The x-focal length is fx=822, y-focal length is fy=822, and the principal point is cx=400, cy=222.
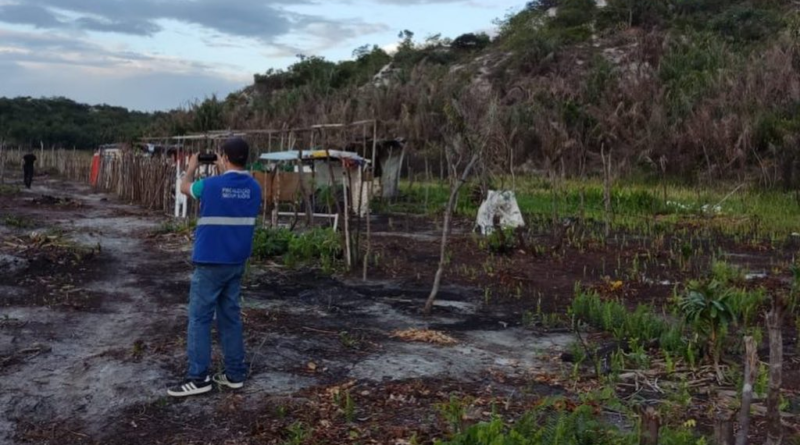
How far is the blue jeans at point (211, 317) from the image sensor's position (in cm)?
499

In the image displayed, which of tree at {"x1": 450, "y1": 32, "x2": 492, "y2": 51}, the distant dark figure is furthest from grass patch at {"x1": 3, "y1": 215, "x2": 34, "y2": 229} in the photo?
tree at {"x1": 450, "y1": 32, "x2": 492, "y2": 51}

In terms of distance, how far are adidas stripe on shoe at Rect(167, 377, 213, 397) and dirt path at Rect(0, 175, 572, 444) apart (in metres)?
0.07

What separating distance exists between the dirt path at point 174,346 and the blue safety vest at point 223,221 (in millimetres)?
857

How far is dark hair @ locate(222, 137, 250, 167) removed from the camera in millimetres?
5055

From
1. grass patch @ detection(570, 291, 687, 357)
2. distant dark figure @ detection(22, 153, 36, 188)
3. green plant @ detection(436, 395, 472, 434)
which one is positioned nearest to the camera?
green plant @ detection(436, 395, 472, 434)

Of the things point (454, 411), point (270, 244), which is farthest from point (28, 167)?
point (454, 411)

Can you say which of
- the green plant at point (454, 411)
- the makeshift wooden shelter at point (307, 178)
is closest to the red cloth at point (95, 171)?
the makeshift wooden shelter at point (307, 178)

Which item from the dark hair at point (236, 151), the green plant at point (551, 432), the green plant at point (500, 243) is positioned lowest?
the green plant at point (551, 432)

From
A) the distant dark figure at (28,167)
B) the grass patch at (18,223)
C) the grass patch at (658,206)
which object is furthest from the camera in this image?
the distant dark figure at (28,167)

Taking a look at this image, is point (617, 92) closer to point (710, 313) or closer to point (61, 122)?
point (710, 313)

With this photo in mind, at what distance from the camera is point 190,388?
493cm

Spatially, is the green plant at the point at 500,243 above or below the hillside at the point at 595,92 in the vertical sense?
below

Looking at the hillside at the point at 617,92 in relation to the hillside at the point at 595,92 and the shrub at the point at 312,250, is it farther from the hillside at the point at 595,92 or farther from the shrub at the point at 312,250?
the shrub at the point at 312,250

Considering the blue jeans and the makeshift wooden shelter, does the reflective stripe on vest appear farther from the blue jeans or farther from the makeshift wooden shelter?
the makeshift wooden shelter
